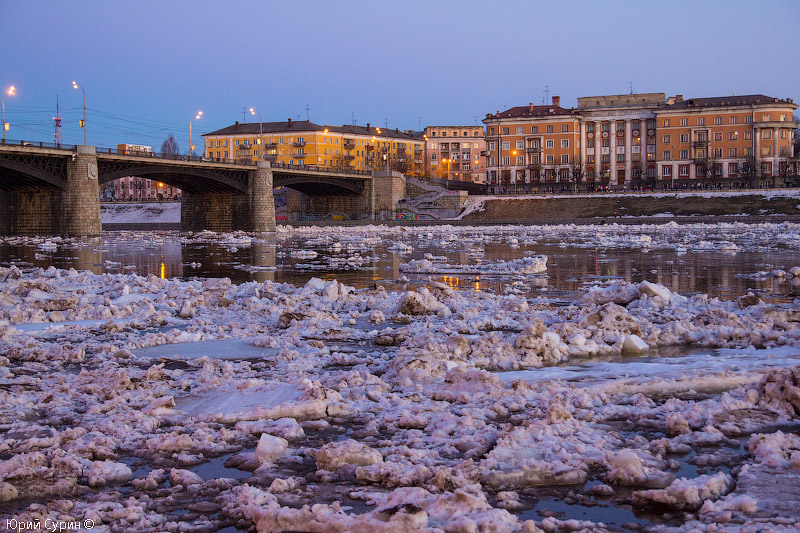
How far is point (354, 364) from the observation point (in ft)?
28.6

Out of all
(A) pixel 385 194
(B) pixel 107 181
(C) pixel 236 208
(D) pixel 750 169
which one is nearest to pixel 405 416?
(B) pixel 107 181

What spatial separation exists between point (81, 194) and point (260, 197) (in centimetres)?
2037

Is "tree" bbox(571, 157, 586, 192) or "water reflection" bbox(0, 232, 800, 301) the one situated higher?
"tree" bbox(571, 157, 586, 192)

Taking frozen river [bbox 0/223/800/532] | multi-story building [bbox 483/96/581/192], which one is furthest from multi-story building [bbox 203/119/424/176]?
frozen river [bbox 0/223/800/532]

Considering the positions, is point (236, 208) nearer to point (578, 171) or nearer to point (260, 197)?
point (260, 197)

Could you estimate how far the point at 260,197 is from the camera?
257 feet

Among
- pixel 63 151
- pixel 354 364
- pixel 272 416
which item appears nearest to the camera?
pixel 272 416

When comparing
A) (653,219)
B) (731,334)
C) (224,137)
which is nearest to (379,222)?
(653,219)

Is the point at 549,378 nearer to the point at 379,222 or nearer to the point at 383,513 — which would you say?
the point at 383,513

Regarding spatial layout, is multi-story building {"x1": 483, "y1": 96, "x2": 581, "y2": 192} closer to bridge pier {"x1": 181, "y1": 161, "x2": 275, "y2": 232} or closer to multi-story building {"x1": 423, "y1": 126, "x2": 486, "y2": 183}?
multi-story building {"x1": 423, "y1": 126, "x2": 486, "y2": 183}

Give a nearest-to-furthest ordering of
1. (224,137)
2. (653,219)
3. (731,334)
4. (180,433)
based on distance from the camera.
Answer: (180,433) < (731,334) < (653,219) < (224,137)

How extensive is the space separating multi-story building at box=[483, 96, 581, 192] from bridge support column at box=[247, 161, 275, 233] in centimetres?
3723

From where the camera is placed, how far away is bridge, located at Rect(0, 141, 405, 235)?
59.6m

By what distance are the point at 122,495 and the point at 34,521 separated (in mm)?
560
